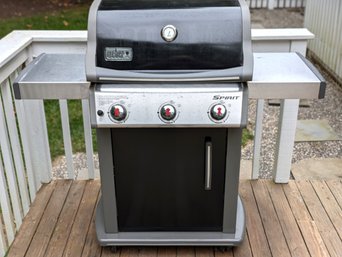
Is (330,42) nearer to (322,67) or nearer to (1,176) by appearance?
(322,67)

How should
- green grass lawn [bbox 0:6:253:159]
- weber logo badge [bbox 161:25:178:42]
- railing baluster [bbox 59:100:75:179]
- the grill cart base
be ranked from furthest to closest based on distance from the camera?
green grass lawn [bbox 0:6:253:159] → railing baluster [bbox 59:100:75:179] → the grill cart base → weber logo badge [bbox 161:25:178:42]

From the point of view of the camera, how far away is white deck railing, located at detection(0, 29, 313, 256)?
87.8 inches

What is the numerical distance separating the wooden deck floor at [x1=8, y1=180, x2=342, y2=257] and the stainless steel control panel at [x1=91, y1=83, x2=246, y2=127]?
79cm

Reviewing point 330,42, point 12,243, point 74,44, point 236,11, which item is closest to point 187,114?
point 236,11

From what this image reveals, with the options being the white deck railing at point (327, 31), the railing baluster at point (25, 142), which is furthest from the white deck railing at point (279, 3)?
the railing baluster at point (25, 142)

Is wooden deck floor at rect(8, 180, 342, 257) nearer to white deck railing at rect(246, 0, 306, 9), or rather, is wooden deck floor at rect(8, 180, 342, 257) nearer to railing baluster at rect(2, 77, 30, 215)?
railing baluster at rect(2, 77, 30, 215)

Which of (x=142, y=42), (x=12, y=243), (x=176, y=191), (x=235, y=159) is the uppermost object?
(x=142, y=42)

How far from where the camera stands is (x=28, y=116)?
8.23ft

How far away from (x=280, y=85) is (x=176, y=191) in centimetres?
70

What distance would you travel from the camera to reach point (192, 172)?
2006 millimetres

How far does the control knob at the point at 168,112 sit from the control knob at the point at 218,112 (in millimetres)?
154

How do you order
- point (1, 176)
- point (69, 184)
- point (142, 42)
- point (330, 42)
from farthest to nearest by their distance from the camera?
point (330, 42) → point (69, 184) → point (1, 176) → point (142, 42)

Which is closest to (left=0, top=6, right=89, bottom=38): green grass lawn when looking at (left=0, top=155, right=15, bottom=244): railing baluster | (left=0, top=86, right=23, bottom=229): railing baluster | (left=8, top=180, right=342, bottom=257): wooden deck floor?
(left=8, top=180, right=342, bottom=257): wooden deck floor

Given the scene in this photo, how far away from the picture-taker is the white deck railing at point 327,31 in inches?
200
